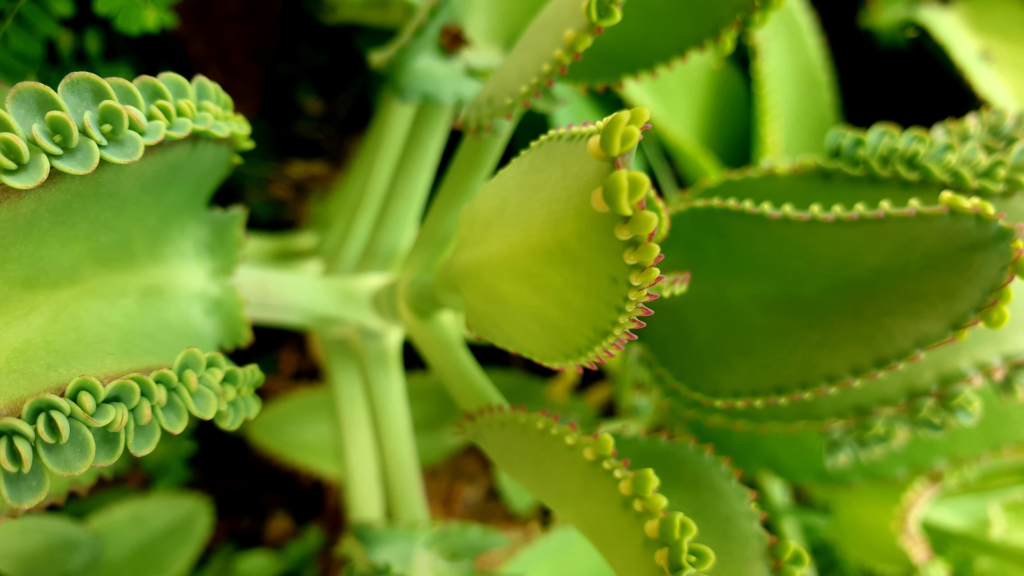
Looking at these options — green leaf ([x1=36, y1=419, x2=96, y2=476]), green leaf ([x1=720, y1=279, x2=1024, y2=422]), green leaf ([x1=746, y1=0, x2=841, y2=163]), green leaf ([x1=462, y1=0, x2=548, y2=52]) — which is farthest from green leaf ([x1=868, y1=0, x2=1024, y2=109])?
green leaf ([x1=36, y1=419, x2=96, y2=476])

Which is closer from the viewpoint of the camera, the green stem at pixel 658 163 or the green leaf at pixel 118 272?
the green leaf at pixel 118 272

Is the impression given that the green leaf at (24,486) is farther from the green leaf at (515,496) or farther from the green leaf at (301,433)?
the green leaf at (515,496)

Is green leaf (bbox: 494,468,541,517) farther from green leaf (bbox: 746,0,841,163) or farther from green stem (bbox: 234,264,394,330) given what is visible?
green leaf (bbox: 746,0,841,163)

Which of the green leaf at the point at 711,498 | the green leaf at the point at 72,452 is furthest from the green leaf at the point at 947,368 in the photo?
the green leaf at the point at 72,452

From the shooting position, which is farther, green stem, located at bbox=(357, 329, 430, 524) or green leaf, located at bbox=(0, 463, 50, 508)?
green stem, located at bbox=(357, 329, 430, 524)

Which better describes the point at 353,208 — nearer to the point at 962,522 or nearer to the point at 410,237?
the point at 410,237

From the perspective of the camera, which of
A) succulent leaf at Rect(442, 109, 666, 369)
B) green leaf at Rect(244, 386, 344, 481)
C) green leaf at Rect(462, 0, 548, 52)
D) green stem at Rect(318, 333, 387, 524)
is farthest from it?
green leaf at Rect(244, 386, 344, 481)

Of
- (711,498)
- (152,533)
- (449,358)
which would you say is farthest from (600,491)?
(152,533)

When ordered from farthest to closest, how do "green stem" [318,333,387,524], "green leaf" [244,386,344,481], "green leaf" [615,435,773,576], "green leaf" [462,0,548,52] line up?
"green leaf" [244,386,344,481] → "green stem" [318,333,387,524] → "green leaf" [462,0,548,52] → "green leaf" [615,435,773,576]
